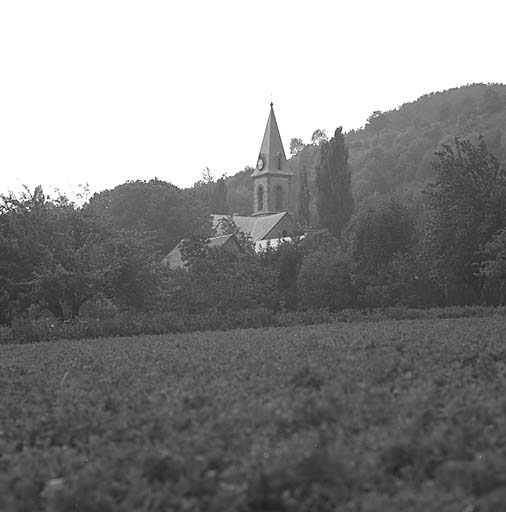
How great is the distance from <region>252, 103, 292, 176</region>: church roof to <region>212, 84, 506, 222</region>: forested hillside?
4448 mm

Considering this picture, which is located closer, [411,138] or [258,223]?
[258,223]

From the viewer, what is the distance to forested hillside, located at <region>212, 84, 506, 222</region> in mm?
89219

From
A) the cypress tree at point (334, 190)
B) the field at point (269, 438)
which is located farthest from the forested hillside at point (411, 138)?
the field at point (269, 438)

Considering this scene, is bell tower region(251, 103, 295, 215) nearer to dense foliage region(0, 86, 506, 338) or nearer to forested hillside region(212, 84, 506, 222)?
forested hillside region(212, 84, 506, 222)

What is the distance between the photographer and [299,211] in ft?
259

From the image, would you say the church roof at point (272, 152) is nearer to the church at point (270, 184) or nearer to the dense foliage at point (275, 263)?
the church at point (270, 184)

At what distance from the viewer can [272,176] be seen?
93.4m

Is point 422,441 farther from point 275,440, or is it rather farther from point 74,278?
point 74,278

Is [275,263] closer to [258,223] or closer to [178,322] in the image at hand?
[178,322]

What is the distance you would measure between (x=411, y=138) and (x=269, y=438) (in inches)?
3795

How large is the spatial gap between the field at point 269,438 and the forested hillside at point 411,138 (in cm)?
7122

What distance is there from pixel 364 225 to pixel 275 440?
35295 mm

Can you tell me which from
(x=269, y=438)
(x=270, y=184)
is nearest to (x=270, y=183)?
(x=270, y=184)

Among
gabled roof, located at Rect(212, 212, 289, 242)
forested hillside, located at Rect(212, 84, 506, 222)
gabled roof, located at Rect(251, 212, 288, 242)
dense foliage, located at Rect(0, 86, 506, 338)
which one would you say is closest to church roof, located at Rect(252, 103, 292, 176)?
forested hillside, located at Rect(212, 84, 506, 222)
